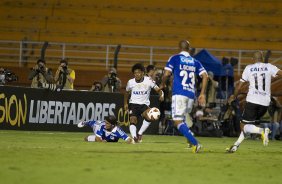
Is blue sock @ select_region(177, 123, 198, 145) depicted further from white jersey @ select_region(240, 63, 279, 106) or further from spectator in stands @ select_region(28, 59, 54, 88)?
spectator in stands @ select_region(28, 59, 54, 88)

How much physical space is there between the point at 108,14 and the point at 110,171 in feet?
75.4

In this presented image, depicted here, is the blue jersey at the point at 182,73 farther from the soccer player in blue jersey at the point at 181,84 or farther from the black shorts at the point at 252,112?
the black shorts at the point at 252,112

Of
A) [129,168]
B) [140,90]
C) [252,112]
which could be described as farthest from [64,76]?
[129,168]

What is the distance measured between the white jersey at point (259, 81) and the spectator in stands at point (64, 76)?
31.6 ft

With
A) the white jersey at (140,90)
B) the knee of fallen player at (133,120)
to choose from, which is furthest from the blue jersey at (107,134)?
the white jersey at (140,90)

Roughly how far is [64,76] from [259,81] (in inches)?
415

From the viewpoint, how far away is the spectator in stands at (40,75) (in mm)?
23141

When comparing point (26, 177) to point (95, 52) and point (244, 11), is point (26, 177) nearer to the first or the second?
point (95, 52)

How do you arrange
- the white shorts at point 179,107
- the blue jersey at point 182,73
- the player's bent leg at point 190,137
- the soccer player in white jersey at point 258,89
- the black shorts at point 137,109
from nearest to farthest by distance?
the player's bent leg at point 190,137 < the white shorts at point 179,107 < the blue jersey at point 182,73 < the soccer player in white jersey at point 258,89 < the black shorts at point 137,109

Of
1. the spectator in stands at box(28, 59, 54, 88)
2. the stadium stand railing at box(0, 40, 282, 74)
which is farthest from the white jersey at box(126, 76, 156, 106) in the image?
the stadium stand railing at box(0, 40, 282, 74)

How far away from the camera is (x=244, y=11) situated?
1238 inches

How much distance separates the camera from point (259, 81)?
1454 centimetres

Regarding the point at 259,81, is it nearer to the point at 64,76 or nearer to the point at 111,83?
the point at 64,76

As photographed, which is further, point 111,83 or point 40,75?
point 111,83
